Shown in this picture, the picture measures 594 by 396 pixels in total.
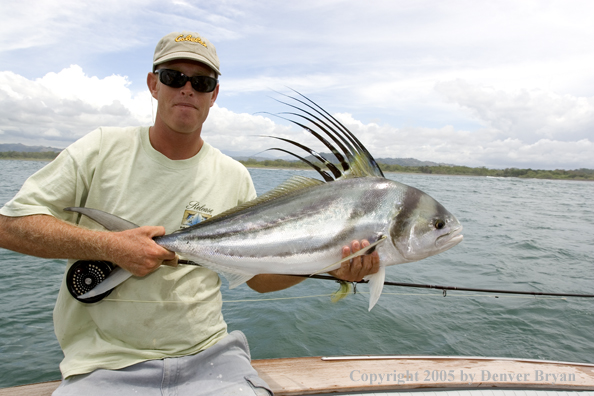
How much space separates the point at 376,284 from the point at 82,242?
1784mm

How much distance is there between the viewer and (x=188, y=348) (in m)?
2.33

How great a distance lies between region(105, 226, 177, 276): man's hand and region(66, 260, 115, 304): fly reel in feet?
0.87

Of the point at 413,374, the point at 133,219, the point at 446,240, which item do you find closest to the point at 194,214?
the point at 133,219

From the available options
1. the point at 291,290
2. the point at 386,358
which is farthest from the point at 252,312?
the point at 386,358

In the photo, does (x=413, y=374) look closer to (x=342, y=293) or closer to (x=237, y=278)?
(x=342, y=293)

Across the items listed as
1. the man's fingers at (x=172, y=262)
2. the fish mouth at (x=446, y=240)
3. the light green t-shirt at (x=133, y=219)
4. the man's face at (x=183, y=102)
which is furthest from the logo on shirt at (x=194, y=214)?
the fish mouth at (x=446, y=240)

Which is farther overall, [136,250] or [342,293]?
[342,293]

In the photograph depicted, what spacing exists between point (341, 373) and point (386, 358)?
528mm

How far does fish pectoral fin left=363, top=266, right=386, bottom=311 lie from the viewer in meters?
2.32

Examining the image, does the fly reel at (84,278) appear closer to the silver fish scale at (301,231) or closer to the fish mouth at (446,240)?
the silver fish scale at (301,231)

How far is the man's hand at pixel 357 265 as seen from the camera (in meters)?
2.21

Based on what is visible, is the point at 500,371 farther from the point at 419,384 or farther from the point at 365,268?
the point at 365,268

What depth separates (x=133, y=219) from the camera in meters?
2.36

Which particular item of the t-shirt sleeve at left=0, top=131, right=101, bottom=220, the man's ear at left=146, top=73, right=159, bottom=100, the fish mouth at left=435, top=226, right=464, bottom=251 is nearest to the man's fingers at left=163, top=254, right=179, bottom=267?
the t-shirt sleeve at left=0, top=131, right=101, bottom=220
